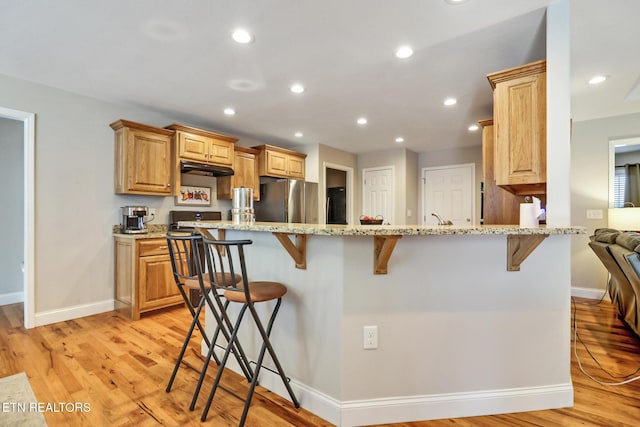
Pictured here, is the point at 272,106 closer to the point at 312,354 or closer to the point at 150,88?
the point at 150,88

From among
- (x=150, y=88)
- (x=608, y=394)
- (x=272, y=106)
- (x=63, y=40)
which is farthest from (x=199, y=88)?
(x=608, y=394)

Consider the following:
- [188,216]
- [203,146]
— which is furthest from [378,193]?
[188,216]

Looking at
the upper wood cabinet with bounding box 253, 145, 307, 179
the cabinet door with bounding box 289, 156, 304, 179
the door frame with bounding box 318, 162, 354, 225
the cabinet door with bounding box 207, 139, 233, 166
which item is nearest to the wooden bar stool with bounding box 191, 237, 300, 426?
the cabinet door with bounding box 207, 139, 233, 166

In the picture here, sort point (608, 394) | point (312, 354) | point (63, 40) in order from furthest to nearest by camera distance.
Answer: point (63, 40), point (608, 394), point (312, 354)

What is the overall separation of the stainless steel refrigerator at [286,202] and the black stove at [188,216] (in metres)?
0.76

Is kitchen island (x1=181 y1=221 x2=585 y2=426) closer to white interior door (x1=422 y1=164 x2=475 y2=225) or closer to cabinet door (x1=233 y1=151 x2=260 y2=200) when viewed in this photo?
cabinet door (x1=233 y1=151 x2=260 y2=200)

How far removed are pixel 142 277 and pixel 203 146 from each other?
5.83 ft

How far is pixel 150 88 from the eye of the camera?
3.13 m

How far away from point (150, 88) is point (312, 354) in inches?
117

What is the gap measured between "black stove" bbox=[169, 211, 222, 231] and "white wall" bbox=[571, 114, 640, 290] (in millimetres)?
4963

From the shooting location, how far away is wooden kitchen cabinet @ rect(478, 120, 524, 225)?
319 cm

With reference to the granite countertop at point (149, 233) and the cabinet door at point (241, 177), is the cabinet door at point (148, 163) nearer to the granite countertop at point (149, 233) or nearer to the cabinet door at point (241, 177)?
the granite countertop at point (149, 233)

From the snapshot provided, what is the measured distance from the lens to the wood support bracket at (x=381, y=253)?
5.08 feet

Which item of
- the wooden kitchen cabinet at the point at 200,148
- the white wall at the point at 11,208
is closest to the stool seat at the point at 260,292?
the wooden kitchen cabinet at the point at 200,148
